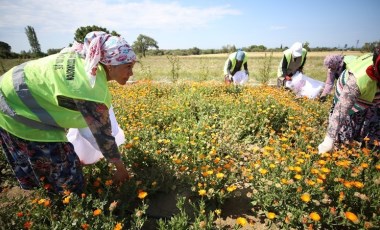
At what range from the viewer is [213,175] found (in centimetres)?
229

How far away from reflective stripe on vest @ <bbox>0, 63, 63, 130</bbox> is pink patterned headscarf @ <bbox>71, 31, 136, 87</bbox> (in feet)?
1.63

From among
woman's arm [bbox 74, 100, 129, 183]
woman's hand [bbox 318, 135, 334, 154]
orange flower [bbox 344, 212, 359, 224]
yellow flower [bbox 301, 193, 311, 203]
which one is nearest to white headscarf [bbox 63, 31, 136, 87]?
woman's arm [bbox 74, 100, 129, 183]

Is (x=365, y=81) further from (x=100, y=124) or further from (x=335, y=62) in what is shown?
(x=100, y=124)

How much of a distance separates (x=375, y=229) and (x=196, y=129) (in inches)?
81.5

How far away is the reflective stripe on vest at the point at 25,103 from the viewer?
184 cm

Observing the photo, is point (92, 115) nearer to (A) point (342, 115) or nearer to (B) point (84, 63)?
(B) point (84, 63)

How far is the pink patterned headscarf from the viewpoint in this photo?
173cm

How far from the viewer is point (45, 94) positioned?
71.0 inches

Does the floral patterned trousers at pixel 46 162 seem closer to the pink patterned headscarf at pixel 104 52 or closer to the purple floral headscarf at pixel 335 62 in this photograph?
the pink patterned headscarf at pixel 104 52

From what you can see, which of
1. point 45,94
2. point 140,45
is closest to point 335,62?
point 45,94

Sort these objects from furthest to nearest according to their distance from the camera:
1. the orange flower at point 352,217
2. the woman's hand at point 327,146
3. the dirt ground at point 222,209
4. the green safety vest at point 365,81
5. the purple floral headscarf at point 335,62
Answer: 1. the purple floral headscarf at point 335,62
2. the woman's hand at point 327,146
3. the green safety vest at point 365,81
4. the dirt ground at point 222,209
5. the orange flower at point 352,217

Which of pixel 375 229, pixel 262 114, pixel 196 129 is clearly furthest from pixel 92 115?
pixel 262 114

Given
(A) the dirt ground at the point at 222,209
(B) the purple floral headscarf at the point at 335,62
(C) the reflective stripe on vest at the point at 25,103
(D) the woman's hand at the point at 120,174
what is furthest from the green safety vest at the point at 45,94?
(B) the purple floral headscarf at the point at 335,62

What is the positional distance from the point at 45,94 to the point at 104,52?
516mm
